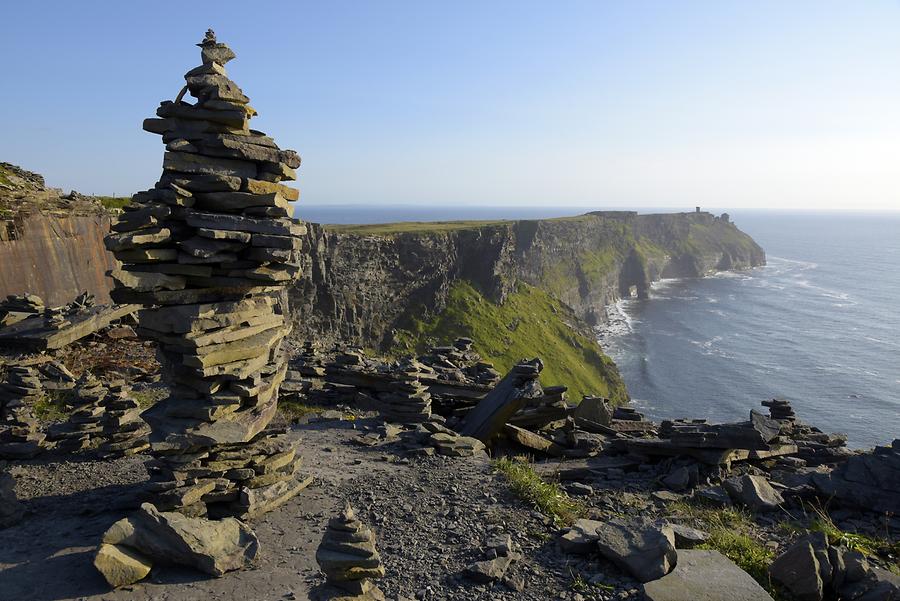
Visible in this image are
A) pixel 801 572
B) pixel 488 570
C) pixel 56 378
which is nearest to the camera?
pixel 801 572

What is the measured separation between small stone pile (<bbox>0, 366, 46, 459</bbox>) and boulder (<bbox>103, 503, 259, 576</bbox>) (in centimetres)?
703

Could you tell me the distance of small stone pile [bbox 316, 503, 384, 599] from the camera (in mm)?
7789

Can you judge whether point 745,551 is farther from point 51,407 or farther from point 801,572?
point 51,407

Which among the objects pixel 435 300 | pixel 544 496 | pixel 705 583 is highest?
pixel 705 583

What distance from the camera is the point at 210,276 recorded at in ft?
34.6

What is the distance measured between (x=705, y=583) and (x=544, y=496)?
4.02m

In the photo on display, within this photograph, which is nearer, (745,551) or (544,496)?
(745,551)

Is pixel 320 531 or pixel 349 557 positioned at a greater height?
pixel 349 557

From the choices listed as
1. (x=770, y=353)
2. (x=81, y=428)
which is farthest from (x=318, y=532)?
(x=770, y=353)

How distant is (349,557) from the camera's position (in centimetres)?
782

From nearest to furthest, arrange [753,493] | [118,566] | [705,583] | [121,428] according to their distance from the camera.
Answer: [118,566]
[705,583]
[753,493]
[121,428]

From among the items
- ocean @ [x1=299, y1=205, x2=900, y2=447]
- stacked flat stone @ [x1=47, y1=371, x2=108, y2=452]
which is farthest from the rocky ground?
ocean @ [x1=299, y1=205, x2=900, y2=447]

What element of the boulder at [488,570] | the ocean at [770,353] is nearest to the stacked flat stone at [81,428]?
the boulder at [488,570]

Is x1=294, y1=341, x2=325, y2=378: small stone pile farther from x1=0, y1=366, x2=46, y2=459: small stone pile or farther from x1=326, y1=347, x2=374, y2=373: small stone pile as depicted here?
x1=0, y1=366, x2=46, y2=459: small stone pile
